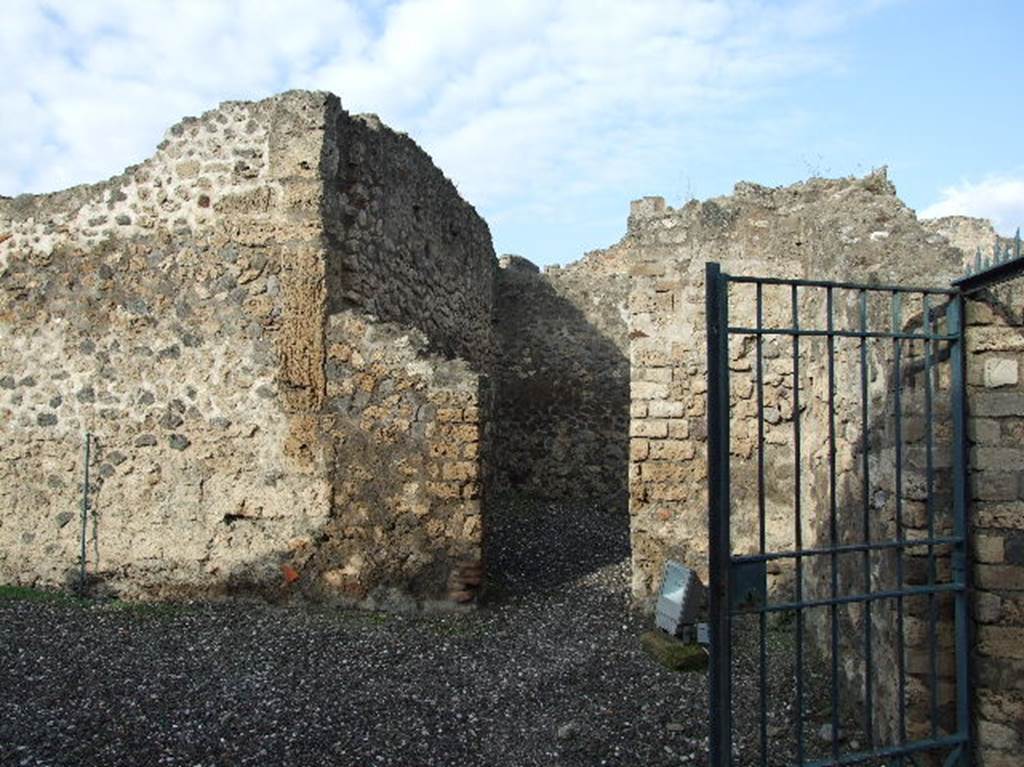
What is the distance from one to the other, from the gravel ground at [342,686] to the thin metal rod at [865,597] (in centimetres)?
122

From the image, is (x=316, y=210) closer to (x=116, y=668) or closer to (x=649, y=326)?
(x=649, y=326)

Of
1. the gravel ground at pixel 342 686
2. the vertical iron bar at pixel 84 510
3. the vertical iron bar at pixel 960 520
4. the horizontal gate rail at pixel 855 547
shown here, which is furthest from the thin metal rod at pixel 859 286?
the vertical iron bar at pixel 84 510

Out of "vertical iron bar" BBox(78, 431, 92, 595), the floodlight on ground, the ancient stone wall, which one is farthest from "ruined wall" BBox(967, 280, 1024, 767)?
"vertical iron bar" BBox(78, 431, 92, 595)

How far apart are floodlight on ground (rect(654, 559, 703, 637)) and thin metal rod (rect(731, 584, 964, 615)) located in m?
2.12

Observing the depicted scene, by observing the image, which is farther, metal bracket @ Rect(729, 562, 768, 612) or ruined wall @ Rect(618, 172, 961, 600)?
ruined wall @ Rect(618, 172, 961, 600)

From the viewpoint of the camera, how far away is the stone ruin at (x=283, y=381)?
609cm

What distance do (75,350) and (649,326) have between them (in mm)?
4708

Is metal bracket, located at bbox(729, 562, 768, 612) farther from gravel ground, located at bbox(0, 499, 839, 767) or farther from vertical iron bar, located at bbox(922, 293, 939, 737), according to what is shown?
gravel ground, located at bbox(0, 499, 839, 767)

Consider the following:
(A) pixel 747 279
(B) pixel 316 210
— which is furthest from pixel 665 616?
(B) pixel 316 210

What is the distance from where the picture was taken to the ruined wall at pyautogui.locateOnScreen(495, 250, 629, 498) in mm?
11500

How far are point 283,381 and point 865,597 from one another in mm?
4599

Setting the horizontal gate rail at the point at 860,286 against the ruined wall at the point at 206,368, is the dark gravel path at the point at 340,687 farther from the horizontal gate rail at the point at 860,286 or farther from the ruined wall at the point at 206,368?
the horizontal gate rail at the point at 860,286

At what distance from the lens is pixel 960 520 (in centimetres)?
344

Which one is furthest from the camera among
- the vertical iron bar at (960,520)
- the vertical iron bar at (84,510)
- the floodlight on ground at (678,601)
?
the vertical iron bar at (84,510)
